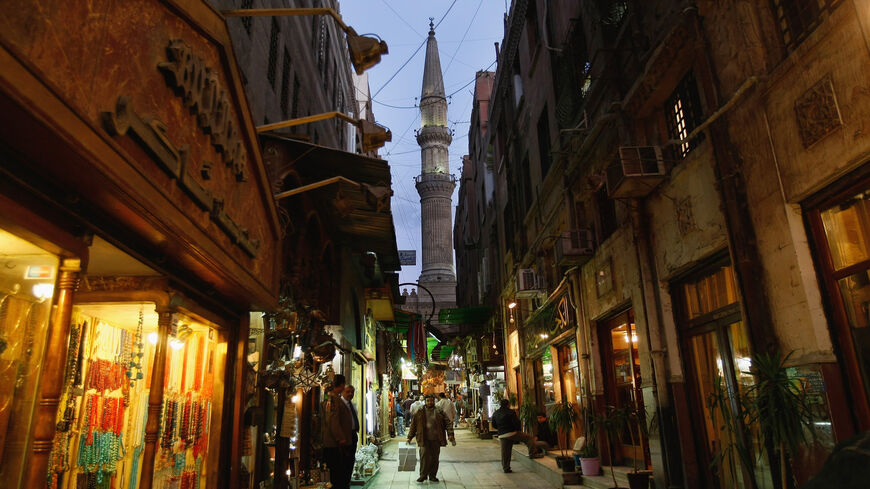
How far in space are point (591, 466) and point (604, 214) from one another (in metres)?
5.39

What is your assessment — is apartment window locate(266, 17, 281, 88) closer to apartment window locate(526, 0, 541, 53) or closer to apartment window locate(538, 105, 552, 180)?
apartment window locate(538, 105, 552, 180)

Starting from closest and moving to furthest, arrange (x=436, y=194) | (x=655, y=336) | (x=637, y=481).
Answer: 1. (x=637, y=481)
2. (x=655, y=336)
3. (x=436, y=194)

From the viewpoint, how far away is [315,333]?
988 centimetres

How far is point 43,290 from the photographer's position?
319 centimetres

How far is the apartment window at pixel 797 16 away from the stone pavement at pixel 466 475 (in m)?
9.10

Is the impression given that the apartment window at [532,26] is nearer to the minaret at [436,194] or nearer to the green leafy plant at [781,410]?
the green leafy plant at [781,410]

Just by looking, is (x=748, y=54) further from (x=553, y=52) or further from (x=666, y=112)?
(x=553, y=52)

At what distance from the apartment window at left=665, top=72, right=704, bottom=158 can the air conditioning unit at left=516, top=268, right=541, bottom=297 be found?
738 cm

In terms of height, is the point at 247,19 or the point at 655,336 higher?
the point at 247,19

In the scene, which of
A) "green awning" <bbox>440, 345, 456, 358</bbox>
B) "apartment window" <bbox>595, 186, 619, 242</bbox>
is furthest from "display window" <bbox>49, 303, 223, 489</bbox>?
"green awning" <bbox>440, 345, 456, 358</bbox>

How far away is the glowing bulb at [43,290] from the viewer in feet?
10.4

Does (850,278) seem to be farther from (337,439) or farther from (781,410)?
(337,439)

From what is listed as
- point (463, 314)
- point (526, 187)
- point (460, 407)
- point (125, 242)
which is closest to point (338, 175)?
point (125, 242)

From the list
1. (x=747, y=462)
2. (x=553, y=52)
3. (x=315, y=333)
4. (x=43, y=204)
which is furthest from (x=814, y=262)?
(x=553, y=52)
